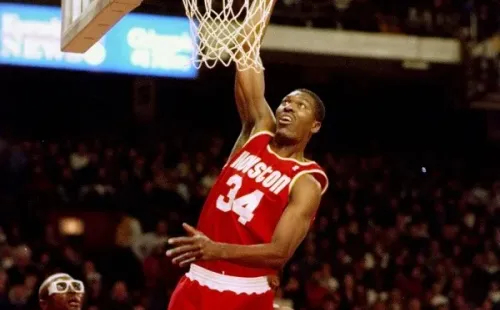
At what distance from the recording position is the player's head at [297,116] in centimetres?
482

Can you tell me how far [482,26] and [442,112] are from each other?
10.2 feet

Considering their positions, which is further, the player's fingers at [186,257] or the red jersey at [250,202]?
the red jersey at [250,202]

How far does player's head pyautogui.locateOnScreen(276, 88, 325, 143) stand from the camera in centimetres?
482

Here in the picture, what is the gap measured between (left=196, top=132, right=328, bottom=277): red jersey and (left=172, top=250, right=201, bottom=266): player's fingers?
0.59 metres

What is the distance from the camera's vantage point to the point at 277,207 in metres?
4.70

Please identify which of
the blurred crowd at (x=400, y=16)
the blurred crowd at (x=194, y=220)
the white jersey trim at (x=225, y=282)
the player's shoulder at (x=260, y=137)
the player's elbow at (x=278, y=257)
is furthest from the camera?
the blurred crowd at (x=400, y=16)

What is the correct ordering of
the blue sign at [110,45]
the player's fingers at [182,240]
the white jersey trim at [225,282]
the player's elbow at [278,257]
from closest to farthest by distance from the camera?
the player's fingers at [182,240]
the player's elbow at [278,257]
the white jersey trim at [225,282]
the blue sign at [110,45]

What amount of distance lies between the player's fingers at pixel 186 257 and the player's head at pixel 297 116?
0.98 meters

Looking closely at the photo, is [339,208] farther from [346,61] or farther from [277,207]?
[277,207]

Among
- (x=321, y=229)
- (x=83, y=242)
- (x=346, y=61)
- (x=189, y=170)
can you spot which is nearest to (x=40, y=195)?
(x=83, y=242)

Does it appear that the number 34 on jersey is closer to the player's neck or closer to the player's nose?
the player's neck

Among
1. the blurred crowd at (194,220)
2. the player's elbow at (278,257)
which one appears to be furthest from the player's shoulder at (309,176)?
the blurred crowd at (194,220)

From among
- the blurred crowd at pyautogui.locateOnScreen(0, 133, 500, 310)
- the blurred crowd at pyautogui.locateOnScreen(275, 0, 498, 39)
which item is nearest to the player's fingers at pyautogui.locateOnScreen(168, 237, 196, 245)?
the blurred crowd at pyautogui.locateOnScreen(0, 133, 500, 310)

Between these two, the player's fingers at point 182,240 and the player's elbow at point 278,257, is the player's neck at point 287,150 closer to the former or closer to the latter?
the player's elbow at point 278,257
